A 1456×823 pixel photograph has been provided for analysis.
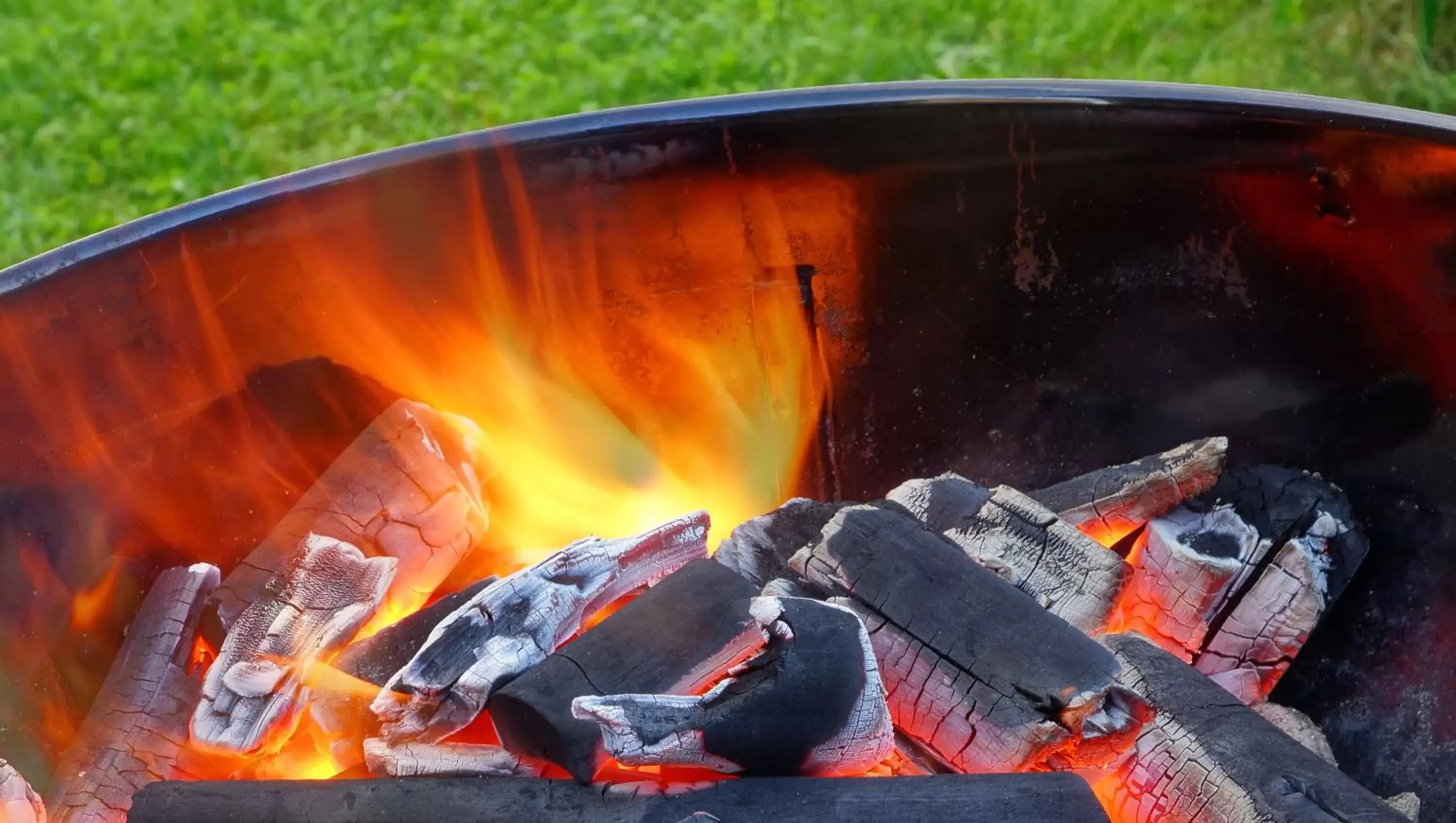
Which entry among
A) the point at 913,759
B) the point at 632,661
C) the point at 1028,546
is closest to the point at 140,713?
the point at 632,661

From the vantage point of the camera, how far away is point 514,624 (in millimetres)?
1387

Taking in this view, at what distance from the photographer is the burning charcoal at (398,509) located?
1643 mm

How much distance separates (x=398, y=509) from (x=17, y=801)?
1.83ft

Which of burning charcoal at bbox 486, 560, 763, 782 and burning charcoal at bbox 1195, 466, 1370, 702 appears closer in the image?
burning charcoal at bbox 486, 560, 763, 782

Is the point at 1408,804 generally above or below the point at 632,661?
below

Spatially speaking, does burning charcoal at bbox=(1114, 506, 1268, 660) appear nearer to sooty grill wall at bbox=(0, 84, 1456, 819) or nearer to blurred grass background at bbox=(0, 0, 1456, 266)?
sooty grill wall at bbox=(0, 84, 1456, 819)

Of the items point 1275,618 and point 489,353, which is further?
point 489,353

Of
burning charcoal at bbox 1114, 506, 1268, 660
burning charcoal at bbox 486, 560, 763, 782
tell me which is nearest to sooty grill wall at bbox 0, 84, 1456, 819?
burning charcoal at bbox 1114, 506, 1268, 660

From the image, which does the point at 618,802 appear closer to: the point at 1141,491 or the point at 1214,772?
the point at 1214,772

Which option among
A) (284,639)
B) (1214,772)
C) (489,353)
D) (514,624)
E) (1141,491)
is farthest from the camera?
(489,353)

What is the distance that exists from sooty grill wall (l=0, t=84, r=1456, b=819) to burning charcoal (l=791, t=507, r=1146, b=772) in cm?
39

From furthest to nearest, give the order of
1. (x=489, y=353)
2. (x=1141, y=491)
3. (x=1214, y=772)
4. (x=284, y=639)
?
(x=489, y=353), (x=1141, y=491), (x=284, y=639), (x=1214, y=772)

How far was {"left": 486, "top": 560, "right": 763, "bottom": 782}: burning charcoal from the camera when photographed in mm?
1206

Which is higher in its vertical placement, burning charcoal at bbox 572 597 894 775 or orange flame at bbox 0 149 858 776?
orange flame at bbox 0 149 858 776
